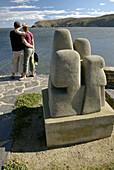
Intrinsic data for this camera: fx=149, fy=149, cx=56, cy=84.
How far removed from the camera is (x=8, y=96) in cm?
439

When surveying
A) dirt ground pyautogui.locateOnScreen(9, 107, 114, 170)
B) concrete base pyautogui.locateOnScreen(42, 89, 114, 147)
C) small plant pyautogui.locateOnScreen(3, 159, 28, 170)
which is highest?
concrete base pyautogui.locateOnScreen(42, 89, 114, 147)

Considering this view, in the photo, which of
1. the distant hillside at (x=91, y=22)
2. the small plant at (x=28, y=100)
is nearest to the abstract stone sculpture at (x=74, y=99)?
the small plant at (x=28, y=100)

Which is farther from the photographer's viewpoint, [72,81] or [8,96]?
[8,96]

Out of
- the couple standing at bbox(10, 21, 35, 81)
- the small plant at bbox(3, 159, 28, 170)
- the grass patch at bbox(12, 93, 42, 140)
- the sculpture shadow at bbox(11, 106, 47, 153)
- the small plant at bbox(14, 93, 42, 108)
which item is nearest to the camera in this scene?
the small plant at bbox(3, 159, 28, 170)

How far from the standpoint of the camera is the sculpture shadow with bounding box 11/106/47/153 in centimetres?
259

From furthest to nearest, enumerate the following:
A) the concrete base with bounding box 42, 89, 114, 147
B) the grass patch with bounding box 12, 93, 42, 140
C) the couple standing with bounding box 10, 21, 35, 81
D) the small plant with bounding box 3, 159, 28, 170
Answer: the couple standing with bounding box 10, 21, 35, 81, the grass patch with bounding box 12, 93, 42, 140, the concrete base with bounding box 42, 89, 114, 147, the small plant with bounding box 3, 159, 28, 170

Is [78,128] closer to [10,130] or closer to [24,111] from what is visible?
[10,130]

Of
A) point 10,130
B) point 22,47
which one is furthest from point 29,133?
point 22,47

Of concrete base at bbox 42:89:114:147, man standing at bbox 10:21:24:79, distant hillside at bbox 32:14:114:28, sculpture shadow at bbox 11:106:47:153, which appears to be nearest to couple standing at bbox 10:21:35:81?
man standing at bbox 10:21:24:79

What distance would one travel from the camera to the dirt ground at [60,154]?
88.8 inches

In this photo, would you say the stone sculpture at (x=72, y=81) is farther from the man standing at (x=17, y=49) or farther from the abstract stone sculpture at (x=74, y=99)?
the man standing at (x=17, y=49)

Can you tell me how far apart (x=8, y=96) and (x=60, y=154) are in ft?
8.47

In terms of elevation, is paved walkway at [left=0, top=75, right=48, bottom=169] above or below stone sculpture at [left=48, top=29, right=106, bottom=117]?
below

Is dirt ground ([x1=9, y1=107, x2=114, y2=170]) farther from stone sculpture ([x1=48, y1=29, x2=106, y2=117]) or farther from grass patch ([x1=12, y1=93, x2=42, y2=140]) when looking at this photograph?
stone sculpture ([x1=48, y1=29, x2=106, y2=117])
